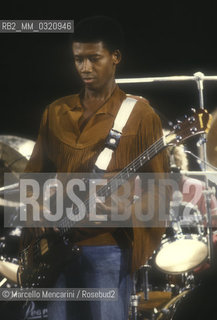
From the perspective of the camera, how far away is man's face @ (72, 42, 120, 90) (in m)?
2.76

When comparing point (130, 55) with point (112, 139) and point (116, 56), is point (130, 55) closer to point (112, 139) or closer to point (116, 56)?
point (116, 56)

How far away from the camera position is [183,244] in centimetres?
317

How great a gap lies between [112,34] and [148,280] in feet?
4.67

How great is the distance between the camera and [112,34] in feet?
9.58

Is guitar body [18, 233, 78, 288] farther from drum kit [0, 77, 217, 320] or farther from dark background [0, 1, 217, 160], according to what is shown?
dark background [0, 1, 217, 160]

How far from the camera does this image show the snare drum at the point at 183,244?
3062 mm

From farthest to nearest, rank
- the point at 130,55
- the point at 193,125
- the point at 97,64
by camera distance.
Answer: the point at 130,55 → the point at 97,64 → the point at 193,125

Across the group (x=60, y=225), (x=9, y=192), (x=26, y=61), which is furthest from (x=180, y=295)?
(x=26, y=61)

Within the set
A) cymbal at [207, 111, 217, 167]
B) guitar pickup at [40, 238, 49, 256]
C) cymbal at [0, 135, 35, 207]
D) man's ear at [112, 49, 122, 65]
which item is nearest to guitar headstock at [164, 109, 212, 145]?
cymbal at [207, 111, 217, 167]

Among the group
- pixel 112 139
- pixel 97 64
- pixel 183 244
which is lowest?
pixel 183 244

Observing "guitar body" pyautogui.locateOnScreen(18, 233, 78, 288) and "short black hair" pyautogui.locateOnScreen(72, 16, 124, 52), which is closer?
"guitar body" pyautogui.locateOnScreen(18, 233, 78, 288)

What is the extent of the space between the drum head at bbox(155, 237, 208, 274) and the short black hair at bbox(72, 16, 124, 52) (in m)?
1.19

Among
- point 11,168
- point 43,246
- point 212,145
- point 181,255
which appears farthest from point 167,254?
point 11,168

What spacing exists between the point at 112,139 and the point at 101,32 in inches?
25.1
